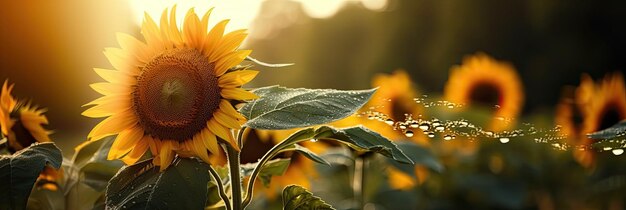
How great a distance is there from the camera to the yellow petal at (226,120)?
0.73m

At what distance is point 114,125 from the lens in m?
0.76

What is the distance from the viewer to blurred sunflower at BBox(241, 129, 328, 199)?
1.79m

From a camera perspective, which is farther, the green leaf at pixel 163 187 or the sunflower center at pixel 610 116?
the sunflower center at pixel 610 116

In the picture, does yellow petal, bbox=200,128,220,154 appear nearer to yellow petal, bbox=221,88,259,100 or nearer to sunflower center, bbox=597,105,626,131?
yellow petal, bbox=221,88,259,100

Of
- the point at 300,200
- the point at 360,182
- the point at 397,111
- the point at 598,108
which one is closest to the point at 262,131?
the point at 360,182

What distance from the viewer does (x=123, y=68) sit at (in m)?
0.78

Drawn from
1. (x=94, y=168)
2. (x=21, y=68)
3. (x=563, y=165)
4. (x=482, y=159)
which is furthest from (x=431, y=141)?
(x=21, y=68)

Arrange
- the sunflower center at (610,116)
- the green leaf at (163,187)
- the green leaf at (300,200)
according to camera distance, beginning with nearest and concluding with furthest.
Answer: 1. the green leaf at (163,187)
2. the green leaf at (300,200)
3. the sunflower center at (610,116)

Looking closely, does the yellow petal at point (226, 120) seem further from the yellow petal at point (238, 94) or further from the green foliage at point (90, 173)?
the green foliage at point (90, 173)

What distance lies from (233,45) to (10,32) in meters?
6.25

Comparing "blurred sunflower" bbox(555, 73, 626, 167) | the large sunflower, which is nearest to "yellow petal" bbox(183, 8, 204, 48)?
the large sunflower

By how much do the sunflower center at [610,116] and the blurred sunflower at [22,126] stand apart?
4.37ft

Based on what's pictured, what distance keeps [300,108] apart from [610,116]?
4.81 ft

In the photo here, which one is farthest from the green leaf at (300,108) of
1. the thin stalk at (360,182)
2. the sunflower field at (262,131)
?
the thin stalk at (360,182)
